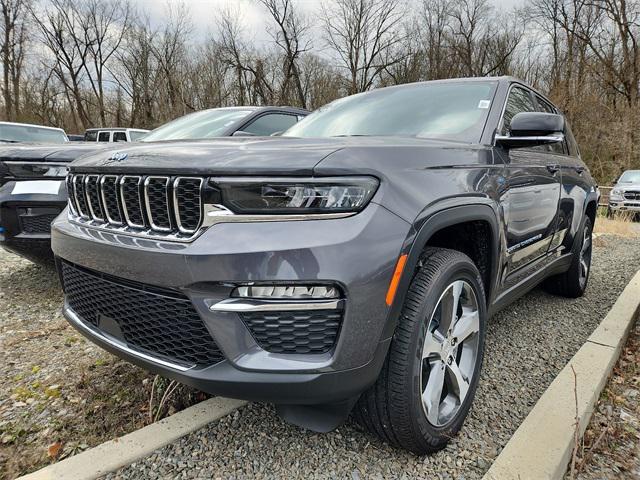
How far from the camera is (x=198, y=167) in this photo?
143 cm

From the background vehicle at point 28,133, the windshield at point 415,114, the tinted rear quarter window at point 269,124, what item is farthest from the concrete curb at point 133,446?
the background vehicle at point 28,133

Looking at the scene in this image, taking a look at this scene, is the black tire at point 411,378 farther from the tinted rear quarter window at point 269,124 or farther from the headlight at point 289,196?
the tinted rear quarter window at point 269,124

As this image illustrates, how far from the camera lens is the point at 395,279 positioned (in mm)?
1423

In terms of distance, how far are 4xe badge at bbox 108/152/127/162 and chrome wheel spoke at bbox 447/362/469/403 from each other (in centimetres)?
159

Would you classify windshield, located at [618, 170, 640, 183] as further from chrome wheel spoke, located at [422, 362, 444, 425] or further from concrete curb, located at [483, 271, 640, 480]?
chrome wheel spoke, located at [422, 362, 444, 425]

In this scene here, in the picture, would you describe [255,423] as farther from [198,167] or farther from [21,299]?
[21,299]

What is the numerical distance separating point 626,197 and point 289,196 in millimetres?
15694

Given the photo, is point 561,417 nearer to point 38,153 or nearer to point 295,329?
point 295,329

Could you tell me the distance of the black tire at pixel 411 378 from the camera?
59.9 inches

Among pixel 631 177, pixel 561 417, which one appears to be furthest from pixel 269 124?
pixel 631 177

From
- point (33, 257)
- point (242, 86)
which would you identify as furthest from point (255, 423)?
point (242, 86)

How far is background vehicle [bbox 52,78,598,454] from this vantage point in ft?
4.39

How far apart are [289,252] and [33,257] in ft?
9.94

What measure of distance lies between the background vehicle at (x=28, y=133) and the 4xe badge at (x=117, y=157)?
623 cm
